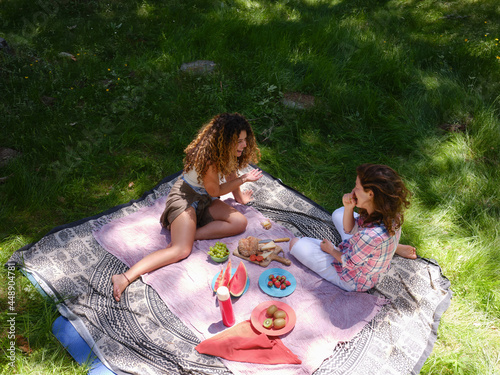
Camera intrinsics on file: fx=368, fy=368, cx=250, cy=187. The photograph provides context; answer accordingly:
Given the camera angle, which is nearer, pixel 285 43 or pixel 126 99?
pixel 126 99

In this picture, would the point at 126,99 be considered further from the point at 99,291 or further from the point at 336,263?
the point at 336,263

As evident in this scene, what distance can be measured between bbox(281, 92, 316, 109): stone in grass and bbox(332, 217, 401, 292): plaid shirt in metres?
2.50

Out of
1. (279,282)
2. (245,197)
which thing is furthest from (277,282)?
(245,197)

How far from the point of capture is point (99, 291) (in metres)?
3.04

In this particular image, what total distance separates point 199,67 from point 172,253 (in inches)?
131

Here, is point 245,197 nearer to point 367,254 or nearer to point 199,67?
point 367,254

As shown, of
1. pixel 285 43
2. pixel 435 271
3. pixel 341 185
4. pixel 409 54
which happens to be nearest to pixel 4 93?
pixel 285 43

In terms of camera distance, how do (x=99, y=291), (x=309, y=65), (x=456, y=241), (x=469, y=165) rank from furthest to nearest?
(x=309, y=65) → (x=469, y=165) → (x=456, y=241) → (x=99, y=291)

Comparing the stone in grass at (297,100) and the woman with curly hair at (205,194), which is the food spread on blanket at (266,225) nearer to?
the woman with curly hair at (205,194)

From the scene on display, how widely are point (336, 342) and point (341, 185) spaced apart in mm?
1974

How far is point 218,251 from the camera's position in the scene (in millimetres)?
3291

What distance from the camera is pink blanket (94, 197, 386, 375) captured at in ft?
9.02

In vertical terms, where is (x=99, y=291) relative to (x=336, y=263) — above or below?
below

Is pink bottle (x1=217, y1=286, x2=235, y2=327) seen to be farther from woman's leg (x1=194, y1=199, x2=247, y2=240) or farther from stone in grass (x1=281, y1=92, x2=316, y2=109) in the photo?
stone in grass (x1=281, y1=92, x2=316, y2=109)
